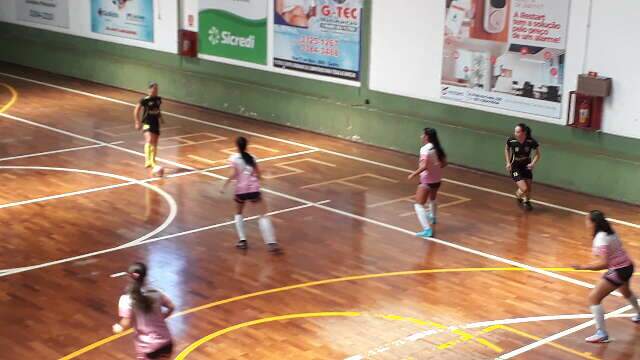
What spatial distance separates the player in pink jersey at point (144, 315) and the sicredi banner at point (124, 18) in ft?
63.1

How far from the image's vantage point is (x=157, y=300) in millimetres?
8523

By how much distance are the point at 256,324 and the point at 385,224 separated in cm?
472

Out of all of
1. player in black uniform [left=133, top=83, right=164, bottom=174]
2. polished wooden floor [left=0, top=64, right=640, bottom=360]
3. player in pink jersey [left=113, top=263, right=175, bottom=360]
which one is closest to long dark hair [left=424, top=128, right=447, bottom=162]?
polished wooden floor [left=0, top=64, right=640, bottom=360]

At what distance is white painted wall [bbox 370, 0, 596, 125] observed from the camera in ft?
66.6

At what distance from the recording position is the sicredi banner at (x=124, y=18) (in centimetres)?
2695

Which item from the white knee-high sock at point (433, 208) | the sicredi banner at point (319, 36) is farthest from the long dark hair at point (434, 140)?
the sicredi banner at point (319, 36)

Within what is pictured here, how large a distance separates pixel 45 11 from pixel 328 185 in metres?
16.1

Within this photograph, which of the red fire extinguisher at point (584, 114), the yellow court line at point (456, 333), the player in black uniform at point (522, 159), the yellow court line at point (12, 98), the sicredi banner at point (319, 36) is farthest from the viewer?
the yellow court line at point (12, 98)

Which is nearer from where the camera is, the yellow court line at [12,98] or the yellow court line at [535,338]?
the yellow court line at [535,338]

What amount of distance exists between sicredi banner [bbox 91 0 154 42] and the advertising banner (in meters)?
10.2

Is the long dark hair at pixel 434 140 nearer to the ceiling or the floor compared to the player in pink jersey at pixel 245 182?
nearer to the ceiling

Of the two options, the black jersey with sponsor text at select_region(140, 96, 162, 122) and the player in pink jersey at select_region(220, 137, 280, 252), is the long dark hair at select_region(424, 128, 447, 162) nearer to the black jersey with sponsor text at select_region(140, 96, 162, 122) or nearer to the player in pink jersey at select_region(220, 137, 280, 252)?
the player in pink jersey at select_region(220, 137, 280, 252)

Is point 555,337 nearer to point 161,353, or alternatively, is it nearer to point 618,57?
point 161,353

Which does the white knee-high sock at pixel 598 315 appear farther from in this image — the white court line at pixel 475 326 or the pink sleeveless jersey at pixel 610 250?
the white court line at pixel 475 326
